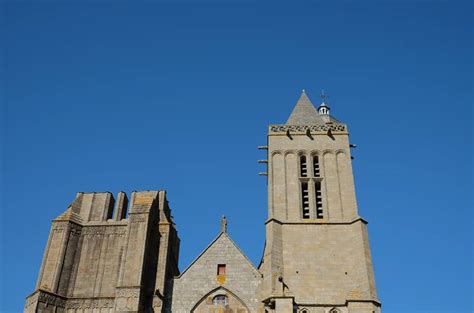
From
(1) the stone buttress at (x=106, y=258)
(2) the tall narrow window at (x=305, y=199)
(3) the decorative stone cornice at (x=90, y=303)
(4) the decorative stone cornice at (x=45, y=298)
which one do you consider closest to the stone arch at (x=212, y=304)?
(1) the stone buttress at (x=106, y=258)

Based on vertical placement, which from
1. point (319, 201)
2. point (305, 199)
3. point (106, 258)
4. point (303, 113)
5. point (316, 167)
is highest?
point (303, 113)

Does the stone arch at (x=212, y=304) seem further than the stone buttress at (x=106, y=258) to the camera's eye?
Yes

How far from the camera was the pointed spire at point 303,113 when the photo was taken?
2952 centimetres

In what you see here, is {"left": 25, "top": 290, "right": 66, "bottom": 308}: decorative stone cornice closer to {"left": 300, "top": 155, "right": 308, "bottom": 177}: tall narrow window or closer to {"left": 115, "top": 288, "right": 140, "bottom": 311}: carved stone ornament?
{"left": 115, "top": 288, "right": 140, "bottom": 311}: carved stone ornament

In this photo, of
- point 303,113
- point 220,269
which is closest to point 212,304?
point 220,269

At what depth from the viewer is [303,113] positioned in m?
30.4

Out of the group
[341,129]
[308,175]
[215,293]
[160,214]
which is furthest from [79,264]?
[341,129]

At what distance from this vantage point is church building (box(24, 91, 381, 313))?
70.5 feet

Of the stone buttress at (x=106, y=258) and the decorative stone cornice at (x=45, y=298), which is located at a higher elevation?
the stone buttress at (x=106, y=258)

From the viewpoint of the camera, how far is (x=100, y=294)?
885 inches

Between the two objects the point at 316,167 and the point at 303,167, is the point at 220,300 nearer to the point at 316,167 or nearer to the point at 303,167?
the point at 303,167

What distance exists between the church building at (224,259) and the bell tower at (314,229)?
0.15ft

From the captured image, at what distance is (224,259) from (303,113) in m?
10.7

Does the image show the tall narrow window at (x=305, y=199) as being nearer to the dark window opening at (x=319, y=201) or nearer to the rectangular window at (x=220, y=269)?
the dark window opening at (x=319, y=201)
